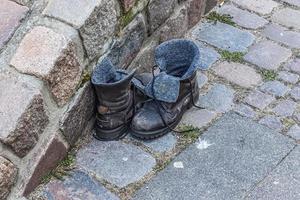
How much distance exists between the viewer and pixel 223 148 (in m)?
2.51

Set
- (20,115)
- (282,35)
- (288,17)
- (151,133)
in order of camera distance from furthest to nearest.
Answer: (288,17) < (282,35) < (151,133) < (20,115)

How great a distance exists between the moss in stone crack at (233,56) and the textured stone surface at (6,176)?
133 cm

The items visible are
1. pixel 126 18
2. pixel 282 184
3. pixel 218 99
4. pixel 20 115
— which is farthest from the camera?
pixel 218 99

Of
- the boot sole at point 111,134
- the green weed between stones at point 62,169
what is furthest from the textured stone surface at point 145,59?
the green weed between stones at point 62,169

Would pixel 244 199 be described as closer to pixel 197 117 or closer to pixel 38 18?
pixel 197 117

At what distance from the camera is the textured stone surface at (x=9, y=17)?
2389mm

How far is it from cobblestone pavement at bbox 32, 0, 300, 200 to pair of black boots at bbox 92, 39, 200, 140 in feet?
0.18

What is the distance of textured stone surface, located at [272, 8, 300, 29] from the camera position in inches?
128

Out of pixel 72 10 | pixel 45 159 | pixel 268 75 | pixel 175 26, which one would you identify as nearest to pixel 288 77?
pixel 268 75

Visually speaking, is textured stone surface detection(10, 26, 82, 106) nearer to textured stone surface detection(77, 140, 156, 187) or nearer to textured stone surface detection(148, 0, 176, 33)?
textured stone surface detection(77, 140, 156, 187)

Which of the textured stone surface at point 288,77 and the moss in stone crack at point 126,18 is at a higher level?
the moss in stone crack at point 126,18

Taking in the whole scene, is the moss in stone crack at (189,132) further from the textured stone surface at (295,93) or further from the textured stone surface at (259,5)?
the textured stone surface at (259,5)

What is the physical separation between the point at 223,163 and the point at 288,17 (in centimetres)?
125

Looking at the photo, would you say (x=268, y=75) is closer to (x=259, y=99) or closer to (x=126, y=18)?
(x=259, y=99)
